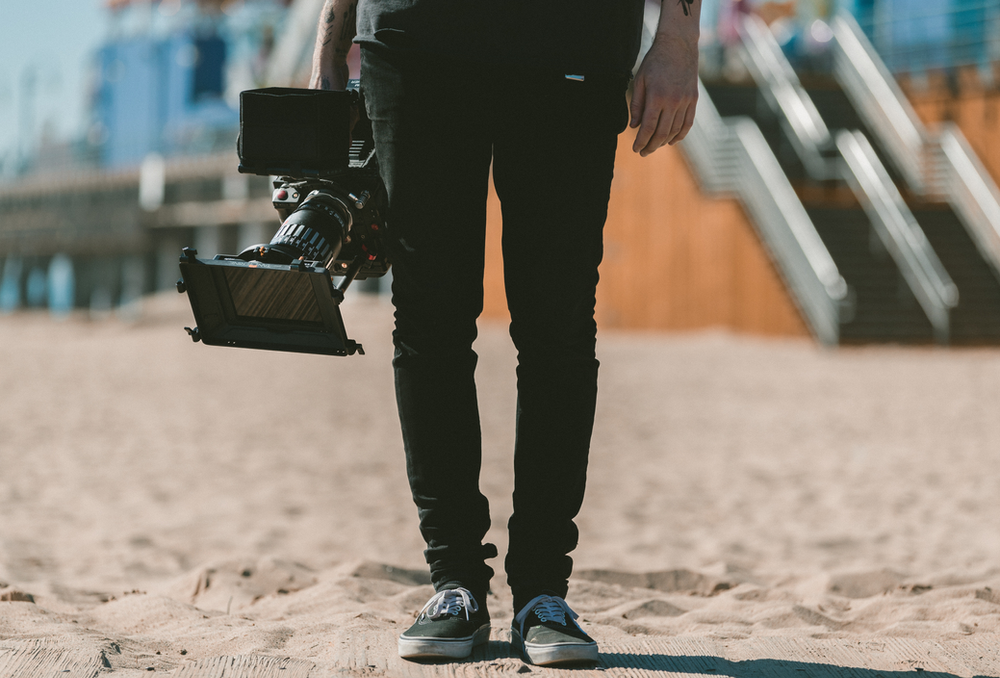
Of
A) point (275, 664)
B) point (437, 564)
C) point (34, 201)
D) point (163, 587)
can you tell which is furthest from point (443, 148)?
point (34, 201)

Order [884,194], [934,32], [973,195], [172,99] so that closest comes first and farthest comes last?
[884,194], [973,195], [934,32], [172,99]

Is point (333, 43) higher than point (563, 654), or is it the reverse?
point (333, 43)

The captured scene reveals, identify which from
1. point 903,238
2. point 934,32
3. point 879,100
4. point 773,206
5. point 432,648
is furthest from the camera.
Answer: point 934,32

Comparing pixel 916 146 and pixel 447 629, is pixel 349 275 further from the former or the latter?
pixel 916 146

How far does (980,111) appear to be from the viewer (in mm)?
14312

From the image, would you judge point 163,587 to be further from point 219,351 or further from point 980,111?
point 980,111

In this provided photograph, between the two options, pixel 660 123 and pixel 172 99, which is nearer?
pixel 660 123

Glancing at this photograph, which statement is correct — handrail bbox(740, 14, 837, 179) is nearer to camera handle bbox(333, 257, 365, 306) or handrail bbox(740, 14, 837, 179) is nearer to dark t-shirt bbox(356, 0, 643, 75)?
dark t-shirt bbox(356, 0, 643, 75)

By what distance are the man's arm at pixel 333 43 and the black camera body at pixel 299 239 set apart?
0.12 meters

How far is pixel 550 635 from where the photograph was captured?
1.84 meters

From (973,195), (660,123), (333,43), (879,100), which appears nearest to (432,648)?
(660,123)

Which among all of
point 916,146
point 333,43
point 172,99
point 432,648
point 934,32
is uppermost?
point 934,32

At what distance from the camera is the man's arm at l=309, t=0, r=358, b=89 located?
6.61 feet

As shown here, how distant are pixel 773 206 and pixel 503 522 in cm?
918
